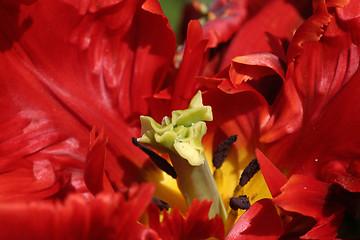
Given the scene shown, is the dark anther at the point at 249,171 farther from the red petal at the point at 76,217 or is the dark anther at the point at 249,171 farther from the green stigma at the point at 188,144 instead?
the red petal at the point at 76,217

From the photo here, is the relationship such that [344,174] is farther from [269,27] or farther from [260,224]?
[269,27]

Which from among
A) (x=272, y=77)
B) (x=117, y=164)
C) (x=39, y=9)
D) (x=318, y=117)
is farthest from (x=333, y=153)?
(x=39, y=9)

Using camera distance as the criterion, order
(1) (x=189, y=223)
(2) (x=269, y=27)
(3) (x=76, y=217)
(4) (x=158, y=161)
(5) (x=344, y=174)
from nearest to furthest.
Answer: (3) (x=76, y=217), (1) (x=189, y=223), (5) (x=344, y=174), (4) (x=158, y=161), (2) (x=269, y=27)

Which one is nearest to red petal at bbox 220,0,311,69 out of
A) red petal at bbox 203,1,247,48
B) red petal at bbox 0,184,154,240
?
red petal at bbox 203,1,247,48

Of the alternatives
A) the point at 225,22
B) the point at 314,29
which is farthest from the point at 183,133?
the point at 225,22

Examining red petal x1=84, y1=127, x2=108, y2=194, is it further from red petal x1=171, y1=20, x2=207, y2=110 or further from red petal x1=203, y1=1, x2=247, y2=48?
red petal x1=203, y1=1, x2=247, y2=48

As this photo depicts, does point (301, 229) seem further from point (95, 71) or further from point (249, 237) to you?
point (95, 71)

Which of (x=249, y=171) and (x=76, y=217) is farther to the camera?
(x=249, y=171)
